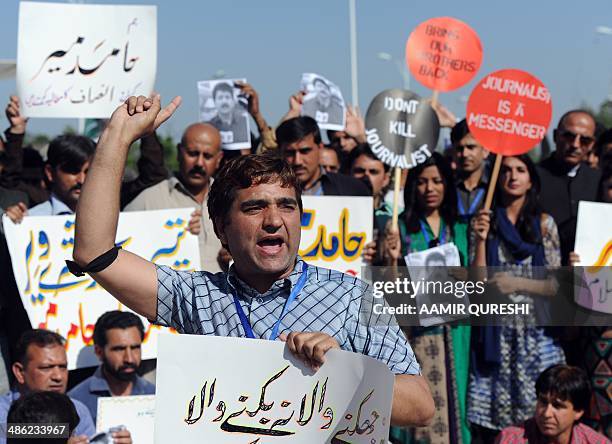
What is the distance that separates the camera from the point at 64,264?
6.12m

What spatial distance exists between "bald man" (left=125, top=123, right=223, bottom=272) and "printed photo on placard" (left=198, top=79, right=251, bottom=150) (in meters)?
1.14

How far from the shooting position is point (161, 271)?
9.18 feet

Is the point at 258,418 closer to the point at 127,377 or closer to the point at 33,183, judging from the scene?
the point at 127,377

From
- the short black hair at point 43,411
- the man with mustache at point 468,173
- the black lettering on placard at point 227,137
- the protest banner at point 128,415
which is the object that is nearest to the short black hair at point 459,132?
the man with mustache at point 468,173

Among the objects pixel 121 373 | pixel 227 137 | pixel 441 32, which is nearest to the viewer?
pixel 121 373

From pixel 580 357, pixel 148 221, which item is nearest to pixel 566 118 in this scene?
pixel 580 357

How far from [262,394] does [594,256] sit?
4.08 meters

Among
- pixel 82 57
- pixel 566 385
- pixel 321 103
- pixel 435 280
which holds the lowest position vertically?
pixel 566 385

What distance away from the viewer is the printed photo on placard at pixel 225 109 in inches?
303

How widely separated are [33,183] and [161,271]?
4.45 metres

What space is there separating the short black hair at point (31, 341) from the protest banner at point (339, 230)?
1.57 metres

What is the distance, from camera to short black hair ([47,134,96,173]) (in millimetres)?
6105

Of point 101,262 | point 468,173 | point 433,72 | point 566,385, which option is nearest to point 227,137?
point 433,72

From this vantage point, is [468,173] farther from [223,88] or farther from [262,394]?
[262,394]
